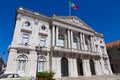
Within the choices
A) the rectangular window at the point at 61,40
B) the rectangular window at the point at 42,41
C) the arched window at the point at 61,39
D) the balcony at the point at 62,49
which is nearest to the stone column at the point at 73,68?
the balcony at the point at 62,49

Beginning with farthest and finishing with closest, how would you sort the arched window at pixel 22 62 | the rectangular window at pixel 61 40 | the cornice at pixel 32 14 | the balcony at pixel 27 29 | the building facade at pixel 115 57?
the building facade at pixel 115 57 < the rectangular window at pixel 61 40 < the cornice at pixel 32 14 < the balcony at pixel 27 29 < the arched window at pixel 22 62

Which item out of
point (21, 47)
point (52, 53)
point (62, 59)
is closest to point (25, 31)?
point (21, 47)

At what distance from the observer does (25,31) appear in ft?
64.6

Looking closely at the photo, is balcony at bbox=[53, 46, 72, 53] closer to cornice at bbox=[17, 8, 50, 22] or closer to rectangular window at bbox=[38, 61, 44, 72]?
rectangular window at bbox=[38, 61, 44, 72]

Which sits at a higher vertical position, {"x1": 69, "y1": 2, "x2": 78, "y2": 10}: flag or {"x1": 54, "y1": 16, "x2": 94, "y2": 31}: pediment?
{"x1": 69, "y1": 2, "x2": 78, "y2": 10}: flag

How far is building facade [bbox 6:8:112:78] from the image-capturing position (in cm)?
1781

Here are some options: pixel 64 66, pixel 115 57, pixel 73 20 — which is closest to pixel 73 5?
pixel 73 20

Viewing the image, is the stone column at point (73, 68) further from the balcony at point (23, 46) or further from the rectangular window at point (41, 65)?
the balcony at point (23, 46)

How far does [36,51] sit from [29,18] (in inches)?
258

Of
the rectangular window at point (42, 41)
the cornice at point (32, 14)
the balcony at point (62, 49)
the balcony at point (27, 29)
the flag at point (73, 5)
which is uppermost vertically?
the flag at point (73, 5)

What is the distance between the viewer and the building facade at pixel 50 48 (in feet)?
58.4

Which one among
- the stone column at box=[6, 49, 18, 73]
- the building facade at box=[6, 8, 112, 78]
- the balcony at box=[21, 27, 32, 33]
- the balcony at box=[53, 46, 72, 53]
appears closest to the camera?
the stone column at box=[6, 49, 18, 73]

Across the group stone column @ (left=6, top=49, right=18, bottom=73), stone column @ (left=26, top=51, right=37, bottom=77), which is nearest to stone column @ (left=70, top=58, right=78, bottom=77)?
stone column @ (left=26, top=51, right=37, bottom=77)

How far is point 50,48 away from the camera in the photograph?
2067cm
